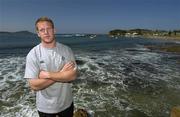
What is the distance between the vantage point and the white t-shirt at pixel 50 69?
408cm

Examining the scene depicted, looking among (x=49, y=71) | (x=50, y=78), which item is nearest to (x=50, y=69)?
(x=49, y=71)

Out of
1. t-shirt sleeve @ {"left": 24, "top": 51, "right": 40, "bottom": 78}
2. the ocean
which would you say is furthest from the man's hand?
the ocean

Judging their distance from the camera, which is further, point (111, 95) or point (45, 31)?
point (111, 95)

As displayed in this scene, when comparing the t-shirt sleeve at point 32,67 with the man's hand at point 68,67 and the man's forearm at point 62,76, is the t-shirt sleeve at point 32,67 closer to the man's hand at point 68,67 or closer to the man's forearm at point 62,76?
the man's forearm at point 62,76

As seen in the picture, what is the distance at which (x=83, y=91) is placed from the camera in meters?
15.8

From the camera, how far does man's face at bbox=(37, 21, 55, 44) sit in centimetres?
407

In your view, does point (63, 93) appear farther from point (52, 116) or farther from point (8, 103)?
point (8, 103)

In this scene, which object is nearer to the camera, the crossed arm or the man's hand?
the crossed arm

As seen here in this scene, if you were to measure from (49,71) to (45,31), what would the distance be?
2.08 feet

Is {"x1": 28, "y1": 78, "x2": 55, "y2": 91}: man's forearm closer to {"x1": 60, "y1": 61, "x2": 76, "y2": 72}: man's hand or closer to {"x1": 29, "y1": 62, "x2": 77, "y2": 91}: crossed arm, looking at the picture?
{"x1": 29, "y1": 62, "x2": 77, "y2": 91}: crossed arm

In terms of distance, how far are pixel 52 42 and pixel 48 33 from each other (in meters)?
0.16

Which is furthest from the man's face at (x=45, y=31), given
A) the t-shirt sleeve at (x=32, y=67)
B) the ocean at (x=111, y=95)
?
the ocean at (x=111, y=95)

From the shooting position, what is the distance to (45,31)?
4.09 meters

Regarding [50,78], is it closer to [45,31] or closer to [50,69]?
[50,69]
